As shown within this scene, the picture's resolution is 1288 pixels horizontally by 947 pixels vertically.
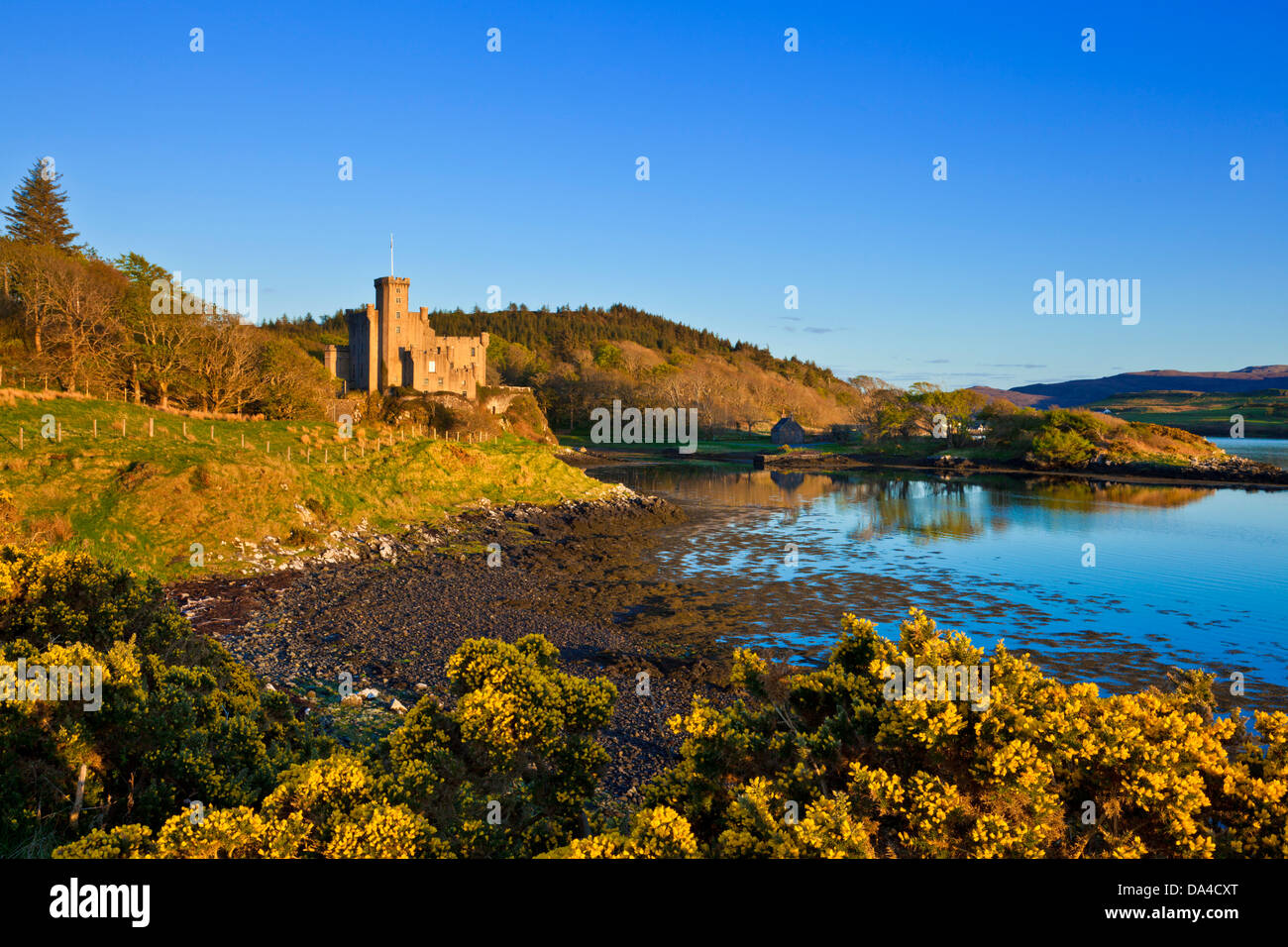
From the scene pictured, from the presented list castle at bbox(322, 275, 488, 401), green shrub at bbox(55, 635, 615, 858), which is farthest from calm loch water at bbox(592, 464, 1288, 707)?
castle at bbox(322, 275, 488, 401)

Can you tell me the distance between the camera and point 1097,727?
6.80m

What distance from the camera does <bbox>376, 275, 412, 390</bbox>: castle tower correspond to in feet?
304

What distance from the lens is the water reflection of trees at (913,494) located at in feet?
160

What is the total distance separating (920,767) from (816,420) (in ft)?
545

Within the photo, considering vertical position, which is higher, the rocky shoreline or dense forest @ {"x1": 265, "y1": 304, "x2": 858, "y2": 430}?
dense forest @ {"x1": 265, "y1": 304, "x2": 858, "y2": 430}

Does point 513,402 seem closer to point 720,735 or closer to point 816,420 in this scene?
point 816,420

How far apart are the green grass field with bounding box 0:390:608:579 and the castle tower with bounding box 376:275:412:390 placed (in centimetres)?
4458

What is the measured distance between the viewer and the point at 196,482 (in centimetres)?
2897

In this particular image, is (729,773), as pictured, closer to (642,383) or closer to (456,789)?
(456,789)

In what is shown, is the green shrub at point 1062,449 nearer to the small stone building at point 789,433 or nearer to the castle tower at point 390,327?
the small stone building at point 789,433

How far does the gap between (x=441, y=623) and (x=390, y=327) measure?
79.6m

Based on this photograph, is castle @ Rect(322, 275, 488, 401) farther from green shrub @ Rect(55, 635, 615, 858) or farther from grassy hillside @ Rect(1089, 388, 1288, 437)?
grassy hillside @ Rect(1089, 388, 1288, 437)

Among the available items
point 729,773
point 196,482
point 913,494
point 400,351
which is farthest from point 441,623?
point 400,351
